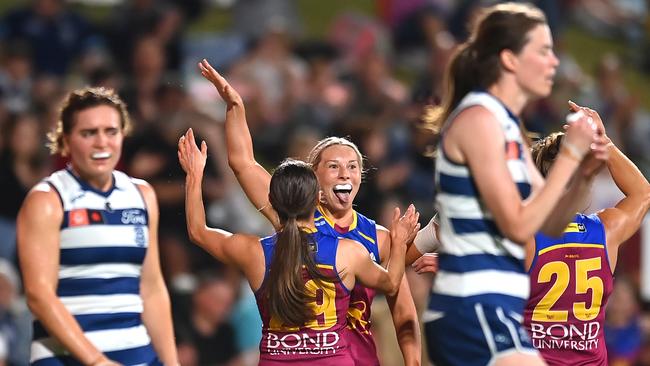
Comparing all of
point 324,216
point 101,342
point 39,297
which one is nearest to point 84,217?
point 39,297

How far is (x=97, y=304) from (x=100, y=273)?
137 millimetres

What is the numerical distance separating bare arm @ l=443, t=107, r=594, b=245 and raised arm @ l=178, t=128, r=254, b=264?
154 cm

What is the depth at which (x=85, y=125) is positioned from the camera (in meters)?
5.88

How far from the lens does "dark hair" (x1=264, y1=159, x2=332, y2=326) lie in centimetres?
561

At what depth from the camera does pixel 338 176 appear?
6062 millimetres

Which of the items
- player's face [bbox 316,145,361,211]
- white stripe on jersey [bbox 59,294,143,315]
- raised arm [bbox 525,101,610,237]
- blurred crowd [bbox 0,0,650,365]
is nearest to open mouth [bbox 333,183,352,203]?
player's face [bbox 316,145,361,211]

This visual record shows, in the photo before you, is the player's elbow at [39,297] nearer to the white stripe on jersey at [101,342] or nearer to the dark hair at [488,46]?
the white stripe on jersey at [101,342]

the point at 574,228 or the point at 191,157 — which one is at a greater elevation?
the point at 191,157

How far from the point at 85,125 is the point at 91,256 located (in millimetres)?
636

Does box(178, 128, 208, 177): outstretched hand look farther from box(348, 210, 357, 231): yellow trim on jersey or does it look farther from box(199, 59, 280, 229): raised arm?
box(348, 210, 357, 231): yellow trim on jersey

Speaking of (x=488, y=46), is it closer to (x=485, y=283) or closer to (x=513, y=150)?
(x=513, y=150)

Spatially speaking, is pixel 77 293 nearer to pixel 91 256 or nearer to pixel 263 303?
pixel 91 256

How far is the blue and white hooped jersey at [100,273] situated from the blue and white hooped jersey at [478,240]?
1595 millimetres

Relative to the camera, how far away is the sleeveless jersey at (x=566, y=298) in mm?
5934
